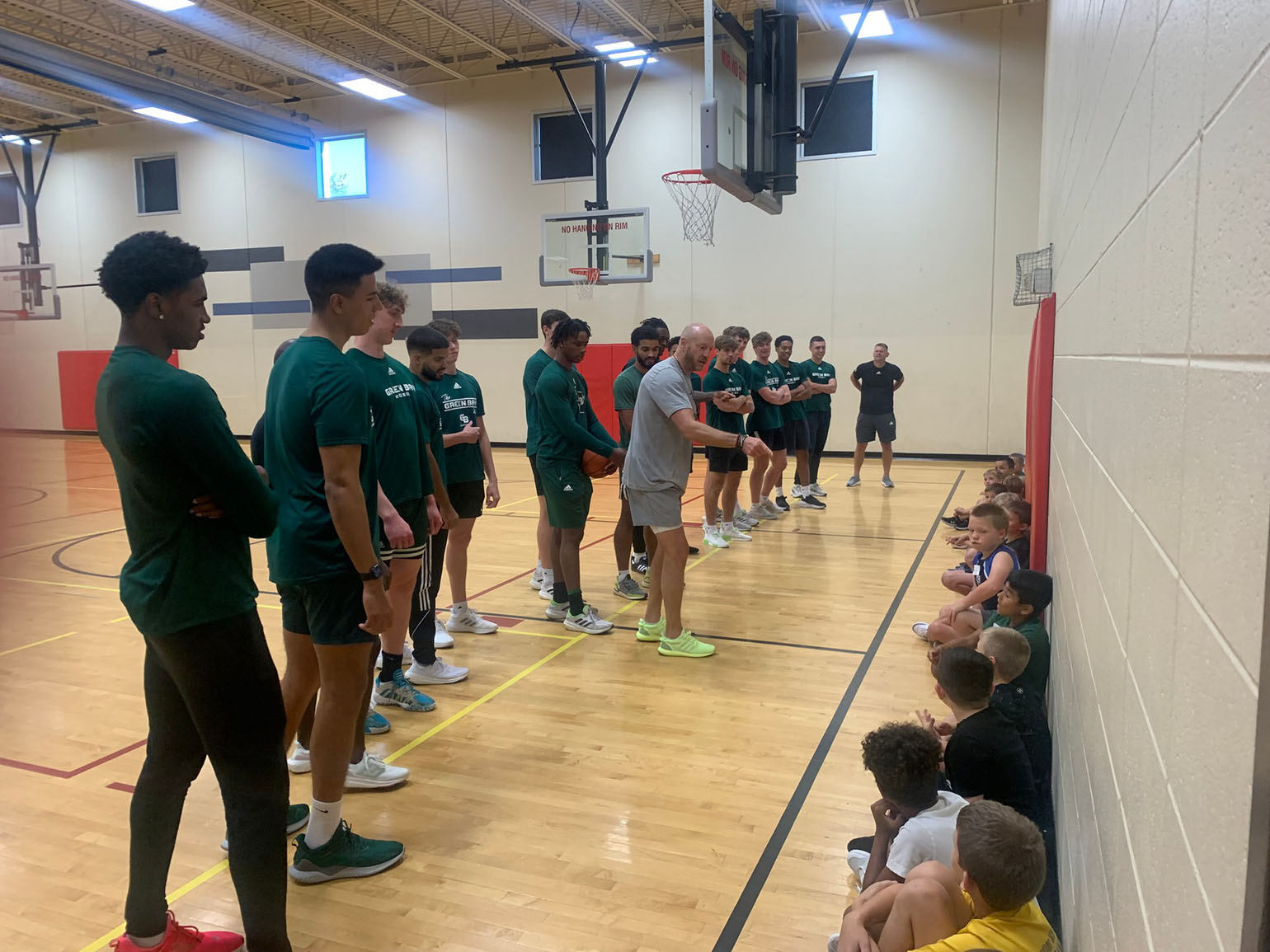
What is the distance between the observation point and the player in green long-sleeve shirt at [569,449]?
199 inches

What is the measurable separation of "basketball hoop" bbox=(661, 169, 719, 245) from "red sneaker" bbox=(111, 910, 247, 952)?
12.4m

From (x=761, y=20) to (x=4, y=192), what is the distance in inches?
300

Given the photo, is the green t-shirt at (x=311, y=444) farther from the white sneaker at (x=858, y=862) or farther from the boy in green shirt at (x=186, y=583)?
the white sneaker at (x=858, y=862)

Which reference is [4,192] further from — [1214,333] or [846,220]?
[846,220]

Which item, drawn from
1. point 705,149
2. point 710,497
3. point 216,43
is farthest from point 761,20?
point 216,43

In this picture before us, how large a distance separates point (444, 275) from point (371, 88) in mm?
3184

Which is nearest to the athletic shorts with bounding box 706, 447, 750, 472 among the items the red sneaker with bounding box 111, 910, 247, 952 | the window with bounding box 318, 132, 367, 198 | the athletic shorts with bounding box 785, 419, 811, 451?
the athletic shorts with bounding box 785, 419, 811, 451

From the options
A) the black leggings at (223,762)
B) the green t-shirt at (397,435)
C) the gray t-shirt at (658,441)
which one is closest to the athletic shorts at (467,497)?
the gray t-shirt at (658,441)

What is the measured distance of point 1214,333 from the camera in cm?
77

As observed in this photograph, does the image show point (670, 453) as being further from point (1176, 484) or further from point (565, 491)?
point (1176, 484)

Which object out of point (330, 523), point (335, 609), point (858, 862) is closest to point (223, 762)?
point (335, 609)

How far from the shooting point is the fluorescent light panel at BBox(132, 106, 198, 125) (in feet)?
45.9

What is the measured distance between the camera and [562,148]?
579 inches

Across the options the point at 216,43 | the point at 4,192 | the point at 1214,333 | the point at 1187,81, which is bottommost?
the point at 1214,333
